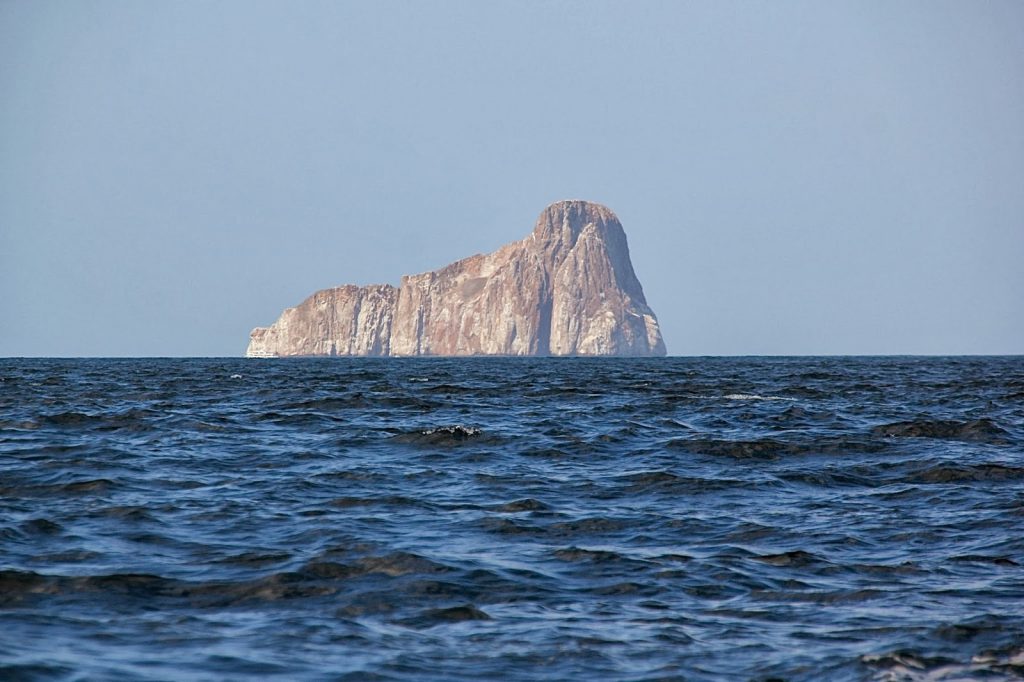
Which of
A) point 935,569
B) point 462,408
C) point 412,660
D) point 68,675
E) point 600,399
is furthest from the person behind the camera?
point 600,399

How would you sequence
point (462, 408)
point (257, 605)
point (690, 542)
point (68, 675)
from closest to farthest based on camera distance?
1. point (68, 675)
2. point (257, 605)
3. point (690, 542)
4. point (462, 408)

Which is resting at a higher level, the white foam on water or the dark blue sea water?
the white foam on water

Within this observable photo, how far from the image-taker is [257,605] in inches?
440

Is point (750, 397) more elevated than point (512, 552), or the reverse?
point (750, 397)

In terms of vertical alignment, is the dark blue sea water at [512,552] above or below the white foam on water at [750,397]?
below

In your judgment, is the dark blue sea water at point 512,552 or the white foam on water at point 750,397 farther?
the white foam on water at point 750,397

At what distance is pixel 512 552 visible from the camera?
13.9m

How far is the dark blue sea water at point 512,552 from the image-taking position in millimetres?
9547

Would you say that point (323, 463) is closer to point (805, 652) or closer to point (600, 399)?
point (805, 652)

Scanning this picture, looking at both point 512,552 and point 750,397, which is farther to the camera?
point 750,397

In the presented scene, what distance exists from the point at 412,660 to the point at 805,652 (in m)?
3.32

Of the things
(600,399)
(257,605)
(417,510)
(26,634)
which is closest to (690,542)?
(417,510)

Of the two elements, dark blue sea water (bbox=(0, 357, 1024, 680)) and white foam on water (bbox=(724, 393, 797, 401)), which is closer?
dark blue sea water (bbox=(0, 357, 1024, 680))

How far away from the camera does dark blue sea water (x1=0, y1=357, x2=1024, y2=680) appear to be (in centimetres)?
955
